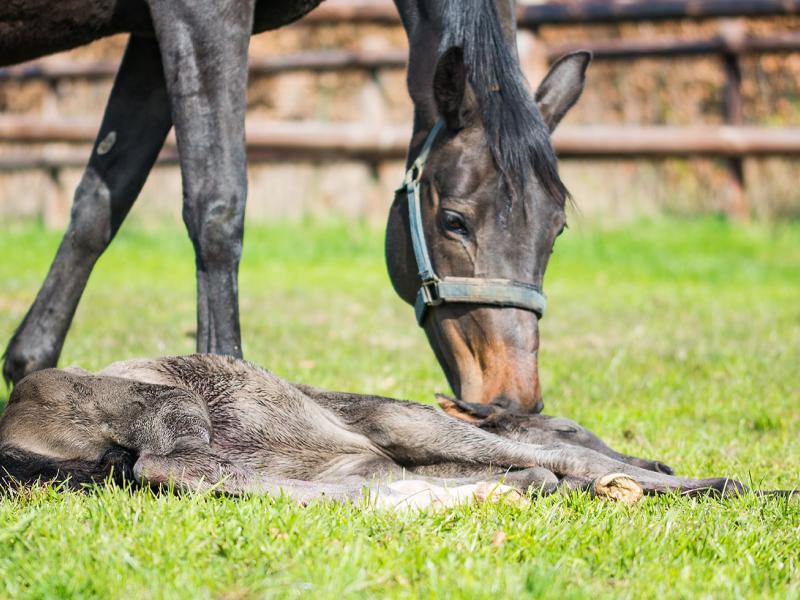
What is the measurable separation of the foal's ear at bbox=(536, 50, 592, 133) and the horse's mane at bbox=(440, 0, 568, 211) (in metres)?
0.26

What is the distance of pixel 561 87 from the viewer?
12.7 feet

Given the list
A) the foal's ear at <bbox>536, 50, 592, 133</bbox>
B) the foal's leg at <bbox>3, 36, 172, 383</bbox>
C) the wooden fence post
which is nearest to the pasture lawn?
the wooden fence post

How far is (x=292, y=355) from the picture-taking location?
536cm

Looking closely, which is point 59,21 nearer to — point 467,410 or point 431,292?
point 431,292

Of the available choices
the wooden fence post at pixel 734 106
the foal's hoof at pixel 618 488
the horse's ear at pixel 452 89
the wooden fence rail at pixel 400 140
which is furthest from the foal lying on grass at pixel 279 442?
the wooden fence post at pixel 734 106

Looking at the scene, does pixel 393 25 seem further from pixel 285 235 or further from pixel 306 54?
pixel 285 235

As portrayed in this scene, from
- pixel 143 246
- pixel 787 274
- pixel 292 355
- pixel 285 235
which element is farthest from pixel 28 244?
pixel 787 274

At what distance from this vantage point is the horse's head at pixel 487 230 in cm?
319

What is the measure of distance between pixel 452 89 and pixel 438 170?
0.28 meters

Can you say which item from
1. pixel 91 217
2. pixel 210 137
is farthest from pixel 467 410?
pixel 91 217

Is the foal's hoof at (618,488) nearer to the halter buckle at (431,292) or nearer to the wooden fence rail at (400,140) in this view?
the halter buckle at (431,292)

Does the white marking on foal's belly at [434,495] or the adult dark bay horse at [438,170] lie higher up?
the adult dark bay horse at [438,170]

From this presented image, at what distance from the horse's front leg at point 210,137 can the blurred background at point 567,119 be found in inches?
256

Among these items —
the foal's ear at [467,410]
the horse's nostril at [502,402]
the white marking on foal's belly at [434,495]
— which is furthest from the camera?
the horse's nostril at [502,402]
